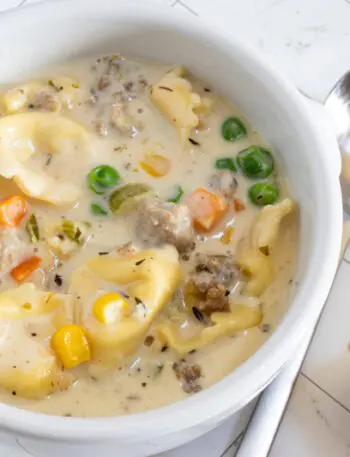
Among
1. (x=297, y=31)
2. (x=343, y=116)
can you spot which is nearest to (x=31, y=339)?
(x=343, y=116)

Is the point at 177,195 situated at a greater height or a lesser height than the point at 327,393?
greater

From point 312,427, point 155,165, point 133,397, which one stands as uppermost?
point 155,165

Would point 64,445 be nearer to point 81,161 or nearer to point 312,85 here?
point 81,161

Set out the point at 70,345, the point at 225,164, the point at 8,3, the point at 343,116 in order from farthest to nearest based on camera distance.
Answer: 1. the point at 8,3
2. the point at 343,116
3. the point at 225,164
4. the point at 70,345

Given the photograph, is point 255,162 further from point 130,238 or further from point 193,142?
point 130,238

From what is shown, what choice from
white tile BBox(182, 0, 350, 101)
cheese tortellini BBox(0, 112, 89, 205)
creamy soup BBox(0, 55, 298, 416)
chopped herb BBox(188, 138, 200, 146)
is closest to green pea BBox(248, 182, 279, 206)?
creamy soup BBox(0, 55, 298, 416)

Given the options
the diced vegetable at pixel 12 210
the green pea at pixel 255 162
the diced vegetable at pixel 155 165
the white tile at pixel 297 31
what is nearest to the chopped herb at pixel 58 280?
the diced vegetable at pixel 12 210

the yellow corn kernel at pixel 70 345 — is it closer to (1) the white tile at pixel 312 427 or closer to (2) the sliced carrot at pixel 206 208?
(2) the sliced carrot at pixel 206 208
